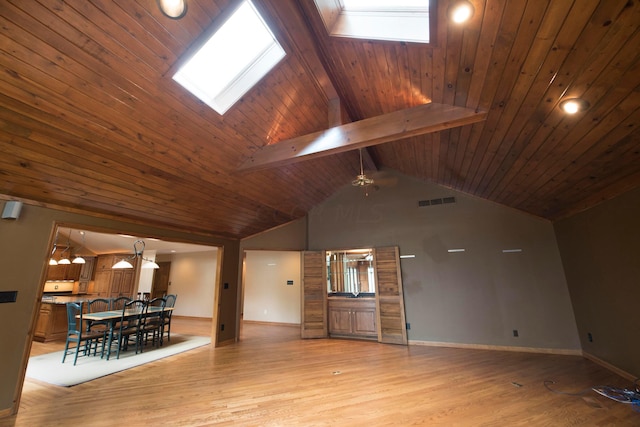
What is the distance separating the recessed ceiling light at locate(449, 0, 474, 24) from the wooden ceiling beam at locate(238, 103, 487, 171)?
98cm

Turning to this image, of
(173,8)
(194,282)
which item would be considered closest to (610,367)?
(173,8)

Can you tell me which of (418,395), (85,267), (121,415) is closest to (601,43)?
(418,395)

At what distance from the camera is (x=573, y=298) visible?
176 inches

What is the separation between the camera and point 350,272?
670 cm

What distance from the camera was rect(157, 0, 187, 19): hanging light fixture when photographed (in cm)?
186

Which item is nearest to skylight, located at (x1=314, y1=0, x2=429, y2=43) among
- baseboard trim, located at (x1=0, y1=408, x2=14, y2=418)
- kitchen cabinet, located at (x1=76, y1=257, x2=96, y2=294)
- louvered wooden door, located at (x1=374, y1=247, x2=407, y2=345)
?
louvered wooden door, located at (x1=374, y1=247, x2=407, y2=345)

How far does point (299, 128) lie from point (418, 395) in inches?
149

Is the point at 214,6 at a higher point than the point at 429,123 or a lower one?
higher

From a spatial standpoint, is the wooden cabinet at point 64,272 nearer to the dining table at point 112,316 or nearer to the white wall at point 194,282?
the white wall at point 194,282

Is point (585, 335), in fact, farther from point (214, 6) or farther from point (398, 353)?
point (214, 6)

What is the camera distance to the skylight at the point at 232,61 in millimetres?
2461

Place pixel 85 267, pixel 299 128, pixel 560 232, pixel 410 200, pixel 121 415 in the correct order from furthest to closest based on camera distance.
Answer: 1. pixel 85 267
2. pixel 410 200
3. pixel 560 232
4. pixel 299 128
5. pixel 121 415

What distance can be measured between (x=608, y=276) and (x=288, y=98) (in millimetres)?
4944

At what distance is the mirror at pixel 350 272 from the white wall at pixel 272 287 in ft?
5.07
